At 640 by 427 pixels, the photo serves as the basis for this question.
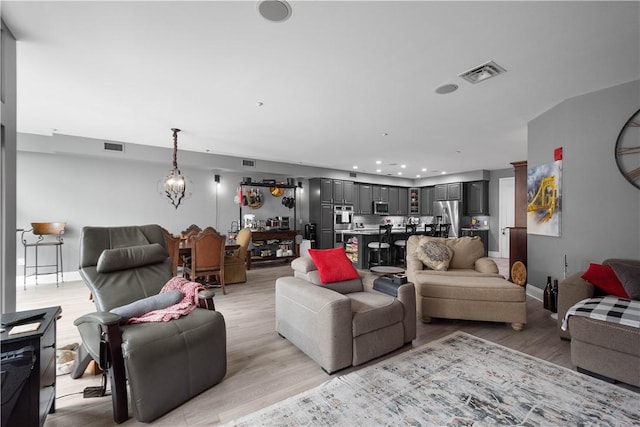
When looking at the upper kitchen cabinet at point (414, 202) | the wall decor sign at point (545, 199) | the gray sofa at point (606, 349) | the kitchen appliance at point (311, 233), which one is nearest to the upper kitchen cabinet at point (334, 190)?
the kitchen appliance at point (311, 233)

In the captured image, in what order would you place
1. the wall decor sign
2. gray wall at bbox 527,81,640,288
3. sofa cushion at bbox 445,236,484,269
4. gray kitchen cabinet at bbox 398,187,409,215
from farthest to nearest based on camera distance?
gray kitchen cabinet at bbox 398,187,409,215 < sofa cushion at bbox 445,236,484,269 < the wall decor sign < gray wall at bbox 527,81,640,288

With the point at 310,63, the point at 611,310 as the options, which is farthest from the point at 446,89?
the point at 611,310

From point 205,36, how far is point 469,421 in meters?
3.18

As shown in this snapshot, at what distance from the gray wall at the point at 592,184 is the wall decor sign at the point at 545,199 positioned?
0.07 m

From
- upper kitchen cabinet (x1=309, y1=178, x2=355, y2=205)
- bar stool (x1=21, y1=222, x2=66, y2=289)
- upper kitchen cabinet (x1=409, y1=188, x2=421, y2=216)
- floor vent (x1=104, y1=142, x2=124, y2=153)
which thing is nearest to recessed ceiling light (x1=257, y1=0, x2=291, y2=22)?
floor vent (x1=104, y1=142, x2=124, y2=153)

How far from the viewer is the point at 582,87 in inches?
120

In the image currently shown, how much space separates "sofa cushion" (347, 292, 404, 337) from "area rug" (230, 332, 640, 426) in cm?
31

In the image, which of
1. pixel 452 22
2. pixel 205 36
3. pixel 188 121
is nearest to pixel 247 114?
pixel 188 121

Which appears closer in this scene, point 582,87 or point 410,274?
point 582,87

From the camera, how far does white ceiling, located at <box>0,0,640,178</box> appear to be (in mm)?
1919

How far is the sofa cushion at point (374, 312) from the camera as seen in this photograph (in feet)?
7.24

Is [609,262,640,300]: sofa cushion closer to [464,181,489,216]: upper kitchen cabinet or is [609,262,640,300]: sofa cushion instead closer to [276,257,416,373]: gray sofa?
[276,257,416,373]: gray sofa

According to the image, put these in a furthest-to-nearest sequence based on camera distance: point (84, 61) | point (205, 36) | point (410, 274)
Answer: point (410, 274), point (84, 61), point (205, 36)

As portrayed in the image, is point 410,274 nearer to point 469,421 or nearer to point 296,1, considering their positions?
point 469,421
